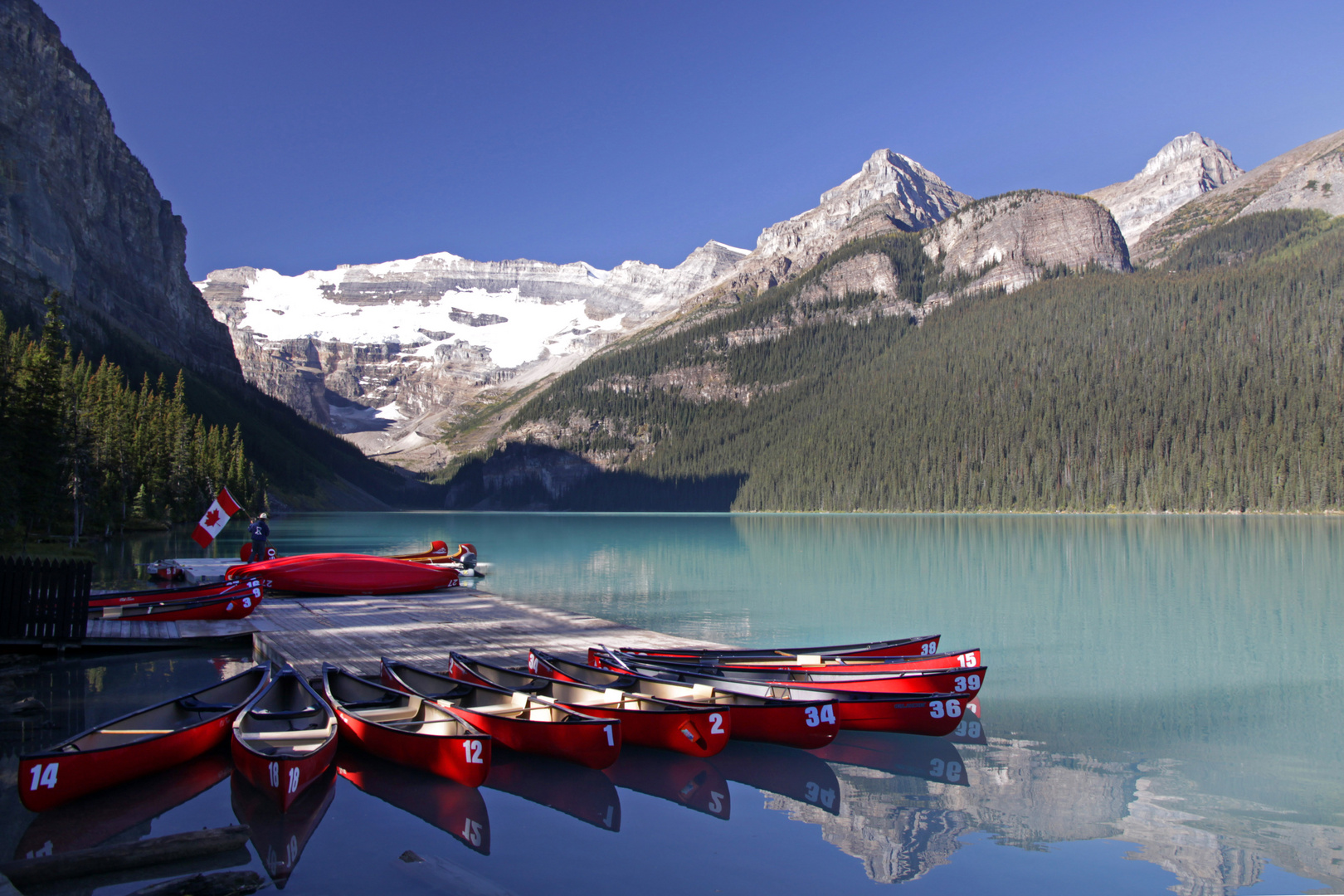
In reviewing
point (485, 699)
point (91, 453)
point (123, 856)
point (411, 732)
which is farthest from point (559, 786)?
point (91, 453)

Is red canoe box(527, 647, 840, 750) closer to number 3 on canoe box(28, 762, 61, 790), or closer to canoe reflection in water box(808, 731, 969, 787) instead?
canoe reflection in water box(808, 731, 969, 787)

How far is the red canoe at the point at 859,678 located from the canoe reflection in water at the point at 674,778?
214 cm

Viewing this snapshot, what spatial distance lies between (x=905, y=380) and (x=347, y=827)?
567ft

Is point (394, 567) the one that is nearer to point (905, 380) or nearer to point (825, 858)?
point (825, 858)

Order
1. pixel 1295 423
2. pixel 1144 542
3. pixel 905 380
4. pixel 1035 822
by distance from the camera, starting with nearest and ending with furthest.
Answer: pixel 1035 822
pixel 1144 542
pixel 1295 423
pixel 905 380

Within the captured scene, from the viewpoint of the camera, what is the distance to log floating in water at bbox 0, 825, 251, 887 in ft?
24.6

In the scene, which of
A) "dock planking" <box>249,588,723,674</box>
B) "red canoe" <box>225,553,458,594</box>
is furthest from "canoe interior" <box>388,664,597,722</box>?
"red canoe" <box>225,553,458,594</box>

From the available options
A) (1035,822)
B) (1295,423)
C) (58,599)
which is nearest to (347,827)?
(1035,822)

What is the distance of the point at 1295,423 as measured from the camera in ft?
378

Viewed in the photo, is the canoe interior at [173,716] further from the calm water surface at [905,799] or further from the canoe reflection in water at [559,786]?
the canoe reflection in water at [559,786]

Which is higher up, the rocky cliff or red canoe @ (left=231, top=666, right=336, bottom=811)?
the rocky cliff

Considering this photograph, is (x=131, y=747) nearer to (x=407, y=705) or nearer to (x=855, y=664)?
(x=407, y=705)

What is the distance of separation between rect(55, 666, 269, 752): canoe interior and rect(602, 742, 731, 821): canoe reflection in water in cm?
602

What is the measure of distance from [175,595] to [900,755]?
829 inches
